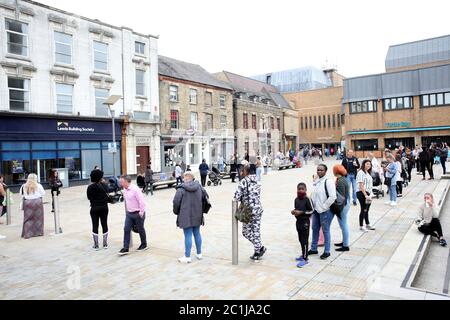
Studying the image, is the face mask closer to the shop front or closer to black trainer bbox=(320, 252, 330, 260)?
black trainer bbox=(320, 252, 330, 260)

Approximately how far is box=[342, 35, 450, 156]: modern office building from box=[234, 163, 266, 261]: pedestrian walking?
42823 mm

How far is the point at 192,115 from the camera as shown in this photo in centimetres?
3278

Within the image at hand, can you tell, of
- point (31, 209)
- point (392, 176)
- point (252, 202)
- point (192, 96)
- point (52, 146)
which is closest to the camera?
point (252, 202)

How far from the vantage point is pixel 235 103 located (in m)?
39.6

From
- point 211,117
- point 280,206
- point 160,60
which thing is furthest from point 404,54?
point 280,206

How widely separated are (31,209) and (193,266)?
520 centimetres

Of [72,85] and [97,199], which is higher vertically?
[72,85]

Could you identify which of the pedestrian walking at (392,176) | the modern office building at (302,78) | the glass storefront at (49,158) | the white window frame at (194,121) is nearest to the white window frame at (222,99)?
the white window frame at (194,121)

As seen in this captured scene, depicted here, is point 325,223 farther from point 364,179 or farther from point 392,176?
point 392,176

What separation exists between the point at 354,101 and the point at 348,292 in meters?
45.9

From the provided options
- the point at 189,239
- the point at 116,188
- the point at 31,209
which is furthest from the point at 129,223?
the point at 116,188

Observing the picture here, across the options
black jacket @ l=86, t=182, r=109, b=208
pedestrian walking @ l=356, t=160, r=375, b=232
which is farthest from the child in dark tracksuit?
black jacket @ l=86, t=182, r=109, b=208

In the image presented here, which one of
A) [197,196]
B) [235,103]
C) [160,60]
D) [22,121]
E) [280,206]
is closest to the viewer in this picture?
[197,196]
